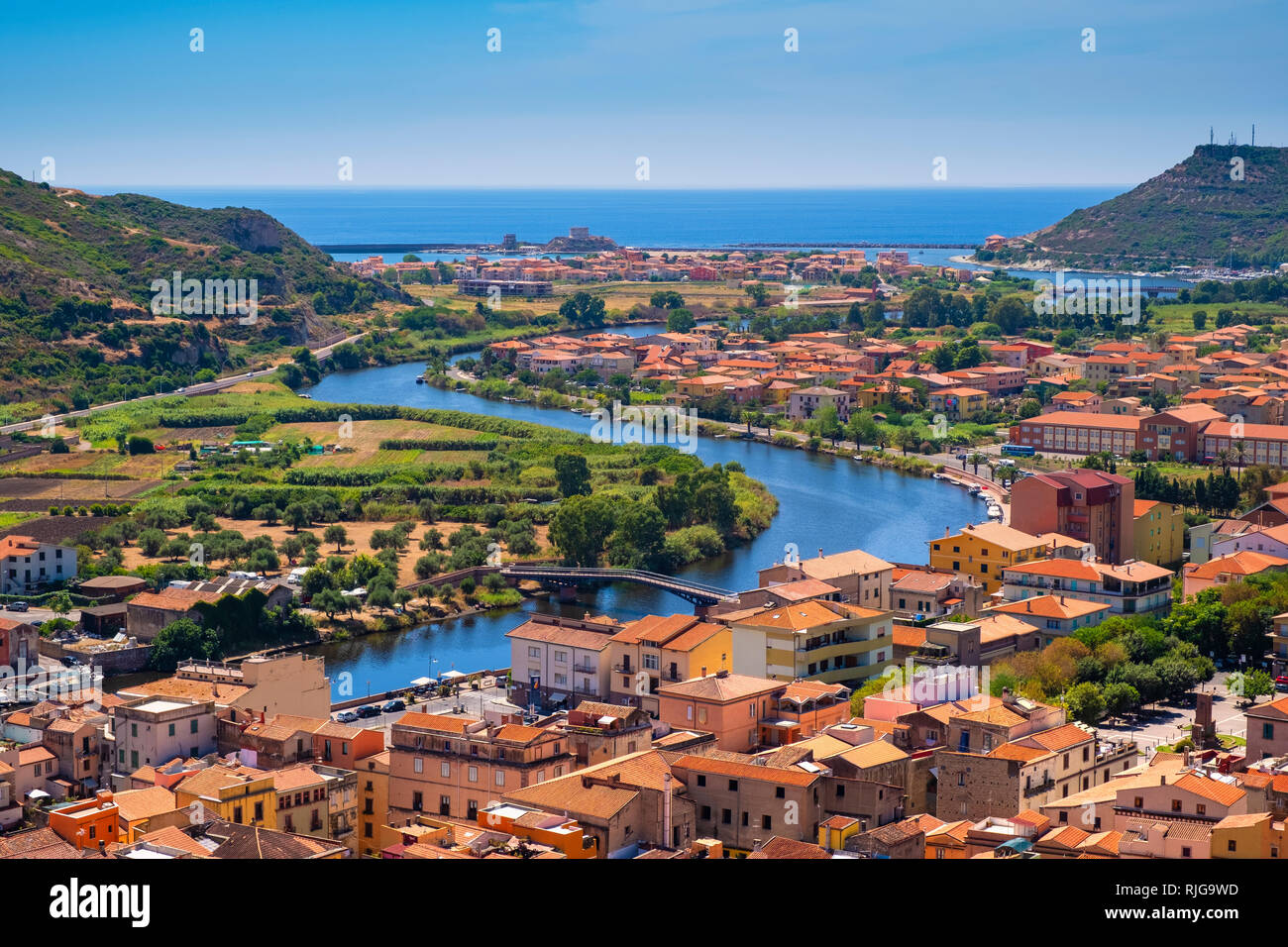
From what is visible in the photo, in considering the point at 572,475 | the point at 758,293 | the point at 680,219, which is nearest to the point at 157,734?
the point at 572,475

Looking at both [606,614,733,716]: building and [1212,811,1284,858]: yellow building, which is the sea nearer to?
[606,614,733,716]: building

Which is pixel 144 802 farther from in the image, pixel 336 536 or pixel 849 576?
pixel 336 536

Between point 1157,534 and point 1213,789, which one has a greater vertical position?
point 1213,789

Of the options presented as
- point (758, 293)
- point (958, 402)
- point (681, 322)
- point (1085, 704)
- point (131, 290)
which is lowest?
point (1085, 704)

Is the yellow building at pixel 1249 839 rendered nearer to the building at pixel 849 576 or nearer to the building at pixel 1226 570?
the building at pixel 849 576

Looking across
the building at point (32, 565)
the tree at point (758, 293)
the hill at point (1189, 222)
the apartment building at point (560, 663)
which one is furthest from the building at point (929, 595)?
the hill at point (1189, 222)

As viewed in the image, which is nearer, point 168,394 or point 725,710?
point 725,710

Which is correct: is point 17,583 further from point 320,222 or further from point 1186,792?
point 320,222
